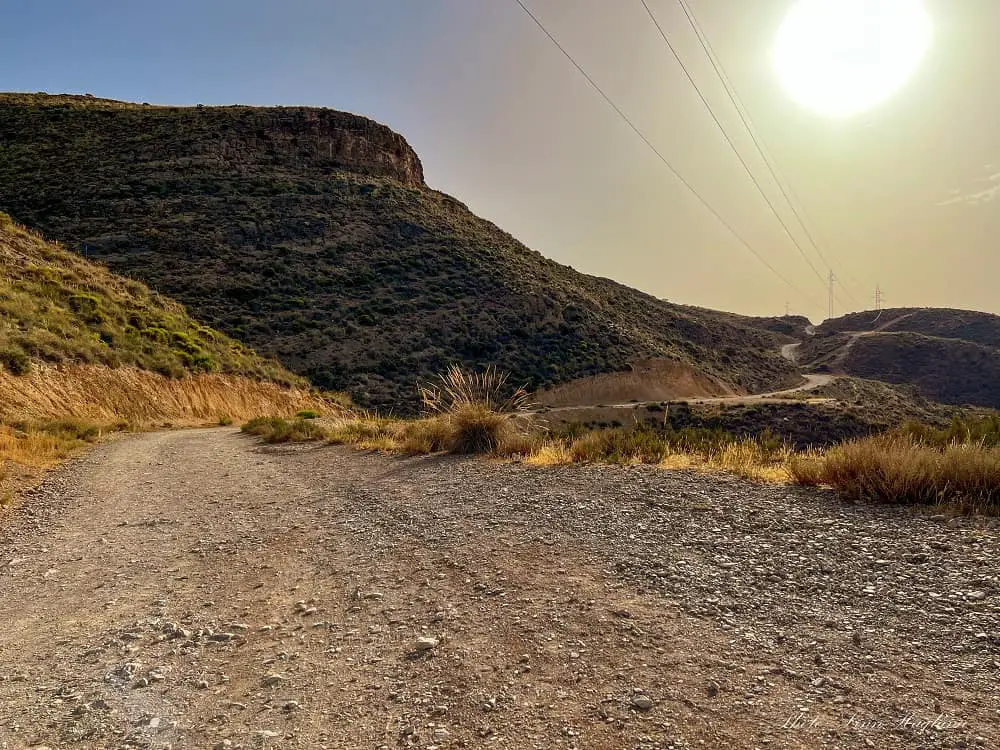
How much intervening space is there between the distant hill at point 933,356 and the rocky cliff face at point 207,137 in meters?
70.3

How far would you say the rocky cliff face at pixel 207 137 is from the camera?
157ft

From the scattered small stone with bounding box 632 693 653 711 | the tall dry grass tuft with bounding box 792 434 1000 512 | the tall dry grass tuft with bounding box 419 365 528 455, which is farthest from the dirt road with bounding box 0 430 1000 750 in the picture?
the tall dry grass tuft with bounding box 419 365 528 455

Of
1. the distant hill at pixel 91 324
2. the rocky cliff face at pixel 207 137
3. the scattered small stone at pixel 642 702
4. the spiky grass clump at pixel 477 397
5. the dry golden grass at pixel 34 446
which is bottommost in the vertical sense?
the dry golden grass at pixel 34 446

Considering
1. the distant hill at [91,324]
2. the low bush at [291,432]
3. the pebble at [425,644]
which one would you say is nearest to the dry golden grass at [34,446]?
the distant hill at [91,324]

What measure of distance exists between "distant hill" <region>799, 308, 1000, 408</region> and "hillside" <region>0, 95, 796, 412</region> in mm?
37221

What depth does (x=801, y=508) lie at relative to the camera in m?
5.64

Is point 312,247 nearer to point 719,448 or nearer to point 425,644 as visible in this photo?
point 719,448

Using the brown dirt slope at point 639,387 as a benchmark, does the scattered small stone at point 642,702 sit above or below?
below

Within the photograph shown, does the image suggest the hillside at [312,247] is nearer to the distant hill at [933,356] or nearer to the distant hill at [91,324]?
the distant hill at [91,324]

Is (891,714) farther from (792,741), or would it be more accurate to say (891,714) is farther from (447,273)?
(447,273)

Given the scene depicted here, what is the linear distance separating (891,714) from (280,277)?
41.9 metres

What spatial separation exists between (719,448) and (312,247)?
40654 mm

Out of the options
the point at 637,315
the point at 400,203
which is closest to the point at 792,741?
the point at 400,203

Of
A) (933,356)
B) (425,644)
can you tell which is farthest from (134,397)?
(933,356)
